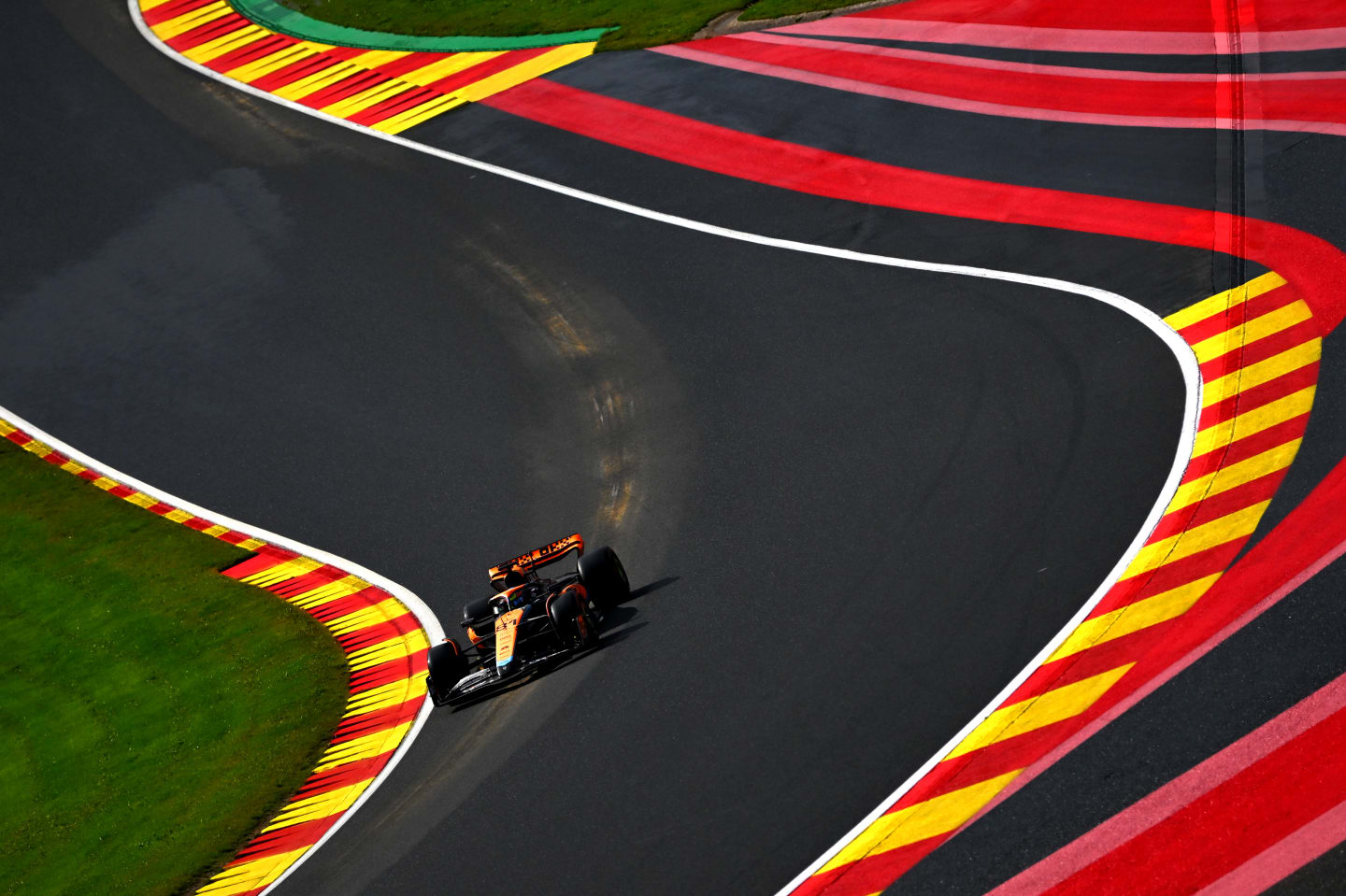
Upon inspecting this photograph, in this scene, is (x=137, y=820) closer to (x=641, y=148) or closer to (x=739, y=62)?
(x=641, y=148)

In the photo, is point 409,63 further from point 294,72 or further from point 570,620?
point 570,620

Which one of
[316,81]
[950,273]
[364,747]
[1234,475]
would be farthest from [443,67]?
[1234,475]

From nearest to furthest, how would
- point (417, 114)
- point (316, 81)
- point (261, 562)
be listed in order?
point (261, 562) → point (417, 114) → point (316, 81)

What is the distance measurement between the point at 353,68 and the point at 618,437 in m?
17.0

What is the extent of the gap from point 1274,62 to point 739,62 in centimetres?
1014

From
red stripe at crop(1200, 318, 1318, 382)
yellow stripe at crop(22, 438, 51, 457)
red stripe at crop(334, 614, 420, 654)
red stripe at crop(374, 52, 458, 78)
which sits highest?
red stripe at crop(374, 52, 458, 78)

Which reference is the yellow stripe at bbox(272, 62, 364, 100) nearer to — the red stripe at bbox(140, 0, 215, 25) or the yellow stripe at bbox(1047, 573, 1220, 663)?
the red stripe at bbox(140, 0, 215, 25)

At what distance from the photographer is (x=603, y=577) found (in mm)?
15875

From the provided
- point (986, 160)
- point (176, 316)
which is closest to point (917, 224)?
point (986, 160)

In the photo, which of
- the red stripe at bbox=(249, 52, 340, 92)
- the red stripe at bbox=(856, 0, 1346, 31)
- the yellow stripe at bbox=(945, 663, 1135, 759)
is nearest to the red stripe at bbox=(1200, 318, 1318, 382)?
the yellow stripe at bbox=(945, 663, 1135, 759)

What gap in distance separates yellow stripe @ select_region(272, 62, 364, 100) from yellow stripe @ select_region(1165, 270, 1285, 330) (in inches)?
835

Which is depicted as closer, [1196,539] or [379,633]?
[1196,539]

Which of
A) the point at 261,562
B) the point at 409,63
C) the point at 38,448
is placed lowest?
the point at 261,562

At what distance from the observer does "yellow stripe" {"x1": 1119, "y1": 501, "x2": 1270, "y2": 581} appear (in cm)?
1402
